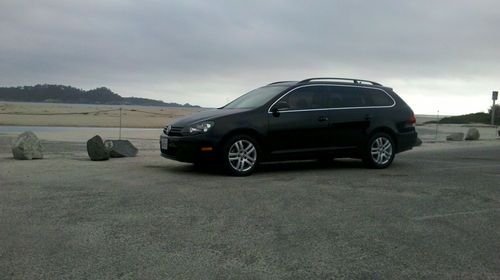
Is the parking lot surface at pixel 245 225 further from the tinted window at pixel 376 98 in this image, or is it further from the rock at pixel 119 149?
the rock at pixel 119 149

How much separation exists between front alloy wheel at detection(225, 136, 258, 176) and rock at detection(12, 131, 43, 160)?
4.82 meters

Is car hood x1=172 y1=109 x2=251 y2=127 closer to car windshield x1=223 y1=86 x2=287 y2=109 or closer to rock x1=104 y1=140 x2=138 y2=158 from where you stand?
car windshield x1=223 y1=86 x2=287 y2=109

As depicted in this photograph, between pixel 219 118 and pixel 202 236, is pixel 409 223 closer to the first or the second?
pixel 202 236

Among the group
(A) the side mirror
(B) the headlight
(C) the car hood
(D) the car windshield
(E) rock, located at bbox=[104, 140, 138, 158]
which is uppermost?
(D) the car windshield

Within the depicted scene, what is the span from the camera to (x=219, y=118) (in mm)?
9695

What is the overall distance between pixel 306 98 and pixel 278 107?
0.71 m

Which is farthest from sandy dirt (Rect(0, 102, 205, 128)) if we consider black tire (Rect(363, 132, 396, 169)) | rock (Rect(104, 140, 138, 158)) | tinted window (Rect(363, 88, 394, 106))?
black tire (Rect(363, 132, 396, 169))

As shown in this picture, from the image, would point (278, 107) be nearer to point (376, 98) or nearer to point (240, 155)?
point (240, 155)

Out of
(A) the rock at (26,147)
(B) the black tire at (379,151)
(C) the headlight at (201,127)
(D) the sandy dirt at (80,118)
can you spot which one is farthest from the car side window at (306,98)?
(D) the sandy dirt at (80,118)

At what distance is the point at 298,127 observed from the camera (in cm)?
1030

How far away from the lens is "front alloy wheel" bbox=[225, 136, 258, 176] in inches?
380

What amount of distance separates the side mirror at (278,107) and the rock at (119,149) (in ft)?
14.6

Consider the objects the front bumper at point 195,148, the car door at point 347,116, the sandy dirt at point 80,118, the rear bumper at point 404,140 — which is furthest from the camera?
the sandy dirt at point 80,118

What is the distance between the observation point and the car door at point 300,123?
33.2 feet
